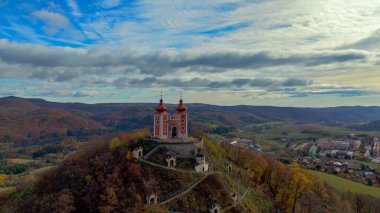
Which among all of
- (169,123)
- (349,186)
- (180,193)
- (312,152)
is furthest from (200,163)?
(312,152)

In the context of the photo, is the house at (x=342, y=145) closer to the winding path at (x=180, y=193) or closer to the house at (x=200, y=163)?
the house at (x=200, y=163)

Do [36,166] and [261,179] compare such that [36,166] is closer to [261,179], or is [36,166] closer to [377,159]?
[261,179]

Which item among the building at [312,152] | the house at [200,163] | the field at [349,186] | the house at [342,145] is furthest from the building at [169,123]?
the house at [342,145]

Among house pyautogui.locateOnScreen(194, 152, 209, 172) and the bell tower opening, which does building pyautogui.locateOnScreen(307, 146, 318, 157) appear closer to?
the bell tower opening

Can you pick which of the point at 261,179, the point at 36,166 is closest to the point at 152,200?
the point at 261,179

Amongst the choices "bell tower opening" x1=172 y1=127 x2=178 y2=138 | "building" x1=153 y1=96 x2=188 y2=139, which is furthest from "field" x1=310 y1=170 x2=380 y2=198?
"bell tower opening" x1=172 y1=127 x2=178 y2=138

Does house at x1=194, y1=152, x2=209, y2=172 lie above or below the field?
above

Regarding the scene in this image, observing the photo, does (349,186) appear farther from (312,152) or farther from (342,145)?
(342,145)

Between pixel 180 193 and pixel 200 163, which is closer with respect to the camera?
pixel 180 193
